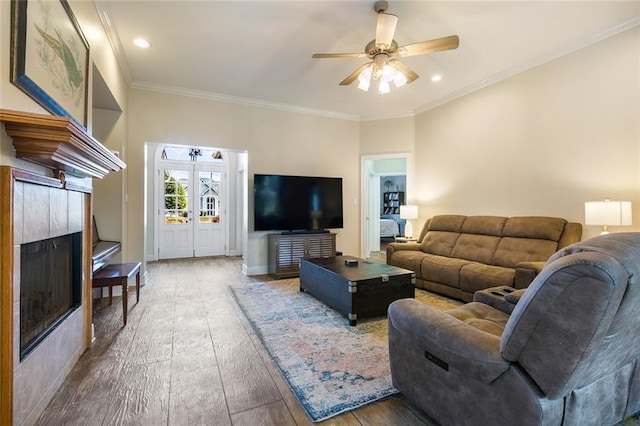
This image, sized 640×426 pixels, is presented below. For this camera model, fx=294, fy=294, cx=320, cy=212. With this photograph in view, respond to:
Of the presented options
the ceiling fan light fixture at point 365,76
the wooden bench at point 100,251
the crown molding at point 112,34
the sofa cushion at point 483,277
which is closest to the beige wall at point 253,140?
the wooden bench at point 100,251

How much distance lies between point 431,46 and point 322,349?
2.69 meters

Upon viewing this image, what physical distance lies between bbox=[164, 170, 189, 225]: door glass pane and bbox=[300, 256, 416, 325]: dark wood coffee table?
457 centimetres

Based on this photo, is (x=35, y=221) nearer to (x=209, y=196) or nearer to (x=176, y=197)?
(x=176, y=197)

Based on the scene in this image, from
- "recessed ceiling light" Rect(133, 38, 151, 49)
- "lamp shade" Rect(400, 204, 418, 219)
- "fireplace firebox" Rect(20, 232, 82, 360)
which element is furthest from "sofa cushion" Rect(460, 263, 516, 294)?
"recessed ceiling light" Rect(133, 38, 151, 49)

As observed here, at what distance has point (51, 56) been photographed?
5.69 ft

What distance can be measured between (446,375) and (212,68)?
162 inches

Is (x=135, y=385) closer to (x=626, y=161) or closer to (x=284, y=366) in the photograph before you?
(x=284, y=366)

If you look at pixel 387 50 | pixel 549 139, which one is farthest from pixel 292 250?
pixel 549 139

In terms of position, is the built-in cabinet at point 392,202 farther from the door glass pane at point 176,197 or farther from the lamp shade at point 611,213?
the lamp shade at point 611,213

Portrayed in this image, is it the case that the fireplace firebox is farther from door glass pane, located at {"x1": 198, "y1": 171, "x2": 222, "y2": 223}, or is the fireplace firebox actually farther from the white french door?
door glass pane, located at {"x1": 198, "y1": 171, "x2": 222, "y2": 223}

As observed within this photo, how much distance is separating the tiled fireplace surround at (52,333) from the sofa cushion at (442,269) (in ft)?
12.0

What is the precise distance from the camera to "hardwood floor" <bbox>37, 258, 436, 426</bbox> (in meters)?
1.62

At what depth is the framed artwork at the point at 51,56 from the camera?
4.60 ft

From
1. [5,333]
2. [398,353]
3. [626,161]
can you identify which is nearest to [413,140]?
[626,161]
